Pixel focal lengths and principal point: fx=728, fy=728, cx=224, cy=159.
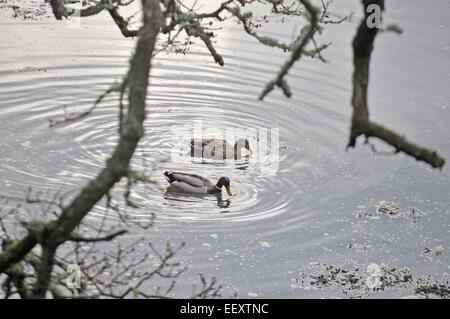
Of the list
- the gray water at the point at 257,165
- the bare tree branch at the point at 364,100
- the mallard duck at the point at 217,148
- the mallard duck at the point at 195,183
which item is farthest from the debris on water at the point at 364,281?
the bare tree branch at the point at 364,100

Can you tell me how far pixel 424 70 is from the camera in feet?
67.7

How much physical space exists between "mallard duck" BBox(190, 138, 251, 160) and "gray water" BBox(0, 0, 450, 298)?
0.22 m

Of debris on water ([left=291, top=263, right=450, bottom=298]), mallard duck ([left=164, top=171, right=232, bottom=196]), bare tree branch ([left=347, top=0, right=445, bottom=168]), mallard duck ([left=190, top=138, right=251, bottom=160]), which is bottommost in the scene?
debris on water ([left=291, top=263, right=450, bottom=298])

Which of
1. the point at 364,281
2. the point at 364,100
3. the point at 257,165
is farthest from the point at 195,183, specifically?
the point at 364,100

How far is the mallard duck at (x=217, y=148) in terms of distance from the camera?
48.1 ft

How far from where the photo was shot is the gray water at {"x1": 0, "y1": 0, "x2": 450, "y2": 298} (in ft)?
37.5

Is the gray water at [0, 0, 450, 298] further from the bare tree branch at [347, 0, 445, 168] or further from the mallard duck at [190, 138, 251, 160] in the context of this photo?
the bare tree branch at [347, 0, 445, 168]

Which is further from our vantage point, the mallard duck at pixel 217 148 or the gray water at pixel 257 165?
the mallard duck at pixel 217 148

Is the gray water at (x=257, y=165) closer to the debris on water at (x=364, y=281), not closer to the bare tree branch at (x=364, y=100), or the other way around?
the debris on water at (x=364, y=281)

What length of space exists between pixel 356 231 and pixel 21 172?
6067mm

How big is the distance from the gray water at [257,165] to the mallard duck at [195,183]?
23 centimetres

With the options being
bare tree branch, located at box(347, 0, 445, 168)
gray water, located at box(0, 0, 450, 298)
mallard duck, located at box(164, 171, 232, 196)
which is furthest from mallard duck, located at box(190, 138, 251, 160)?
bare tree branch, located at box(347, 0, 445, 168)
